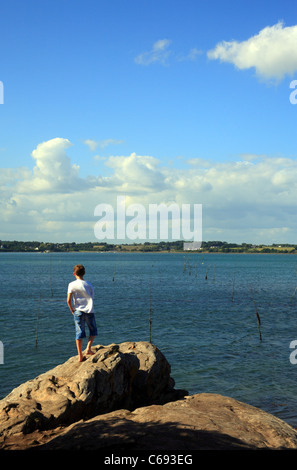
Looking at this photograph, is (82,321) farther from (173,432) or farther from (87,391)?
(173,432)

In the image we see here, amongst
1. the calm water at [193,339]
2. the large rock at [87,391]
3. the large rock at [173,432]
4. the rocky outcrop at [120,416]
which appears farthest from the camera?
the calm water at [193,339]

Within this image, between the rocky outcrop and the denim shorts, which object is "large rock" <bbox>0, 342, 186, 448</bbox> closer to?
the rocky outcrop

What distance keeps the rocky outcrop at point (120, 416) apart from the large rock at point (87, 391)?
22 millimetres

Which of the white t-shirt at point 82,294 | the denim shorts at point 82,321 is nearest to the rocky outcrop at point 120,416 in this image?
the denim shorts at point 82,321

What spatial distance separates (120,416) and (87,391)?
4.18 ft

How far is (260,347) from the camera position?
25594 millimetres

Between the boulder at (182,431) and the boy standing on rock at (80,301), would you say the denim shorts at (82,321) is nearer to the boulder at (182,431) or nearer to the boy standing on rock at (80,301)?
the boy standing on rock at (80,301)

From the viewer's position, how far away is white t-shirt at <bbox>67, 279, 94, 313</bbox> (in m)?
11.2

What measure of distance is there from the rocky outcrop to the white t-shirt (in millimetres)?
1503

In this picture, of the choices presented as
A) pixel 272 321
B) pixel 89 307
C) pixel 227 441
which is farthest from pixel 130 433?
pixel 272 321

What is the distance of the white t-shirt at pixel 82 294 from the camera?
11.2 meters

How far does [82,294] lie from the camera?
A: 11359 millimetres
